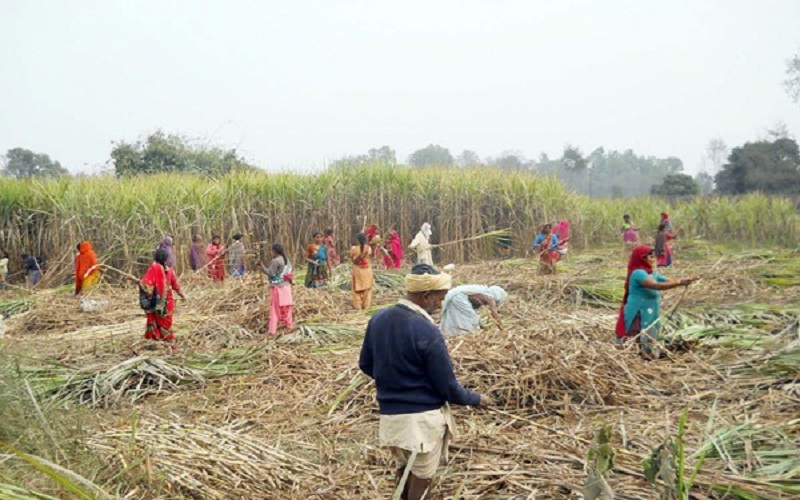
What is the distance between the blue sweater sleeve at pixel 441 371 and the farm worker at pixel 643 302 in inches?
132

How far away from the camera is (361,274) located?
423 inches

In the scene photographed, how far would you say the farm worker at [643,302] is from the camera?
6207 millimetres

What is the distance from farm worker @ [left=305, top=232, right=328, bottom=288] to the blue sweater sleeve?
8654 mm

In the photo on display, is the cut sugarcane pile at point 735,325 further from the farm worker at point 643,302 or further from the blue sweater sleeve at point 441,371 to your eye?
the blue sweater sleeve at point 441,371

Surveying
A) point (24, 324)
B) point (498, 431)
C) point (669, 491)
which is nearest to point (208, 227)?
point (24, 324)

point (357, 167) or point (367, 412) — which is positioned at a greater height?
point (357, 167)

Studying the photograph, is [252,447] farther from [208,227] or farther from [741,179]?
[741,179]

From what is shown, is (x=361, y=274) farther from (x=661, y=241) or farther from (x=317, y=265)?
(x=661, y=241)

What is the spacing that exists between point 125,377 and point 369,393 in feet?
7.82

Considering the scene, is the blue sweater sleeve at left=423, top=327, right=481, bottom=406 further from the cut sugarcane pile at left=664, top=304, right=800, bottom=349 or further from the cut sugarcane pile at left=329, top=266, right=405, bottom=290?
the cut sugarcane pile at left=329, top=266, right=405, bottom=290

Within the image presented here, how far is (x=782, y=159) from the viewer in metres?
30.3

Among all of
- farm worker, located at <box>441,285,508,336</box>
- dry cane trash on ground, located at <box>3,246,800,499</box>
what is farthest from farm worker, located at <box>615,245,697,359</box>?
farm worker, located at <box>441,285,508,336</box>

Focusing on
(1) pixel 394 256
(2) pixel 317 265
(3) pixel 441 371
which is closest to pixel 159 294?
(2) pixel 317 265

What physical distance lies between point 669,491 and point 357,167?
52.0 ft
